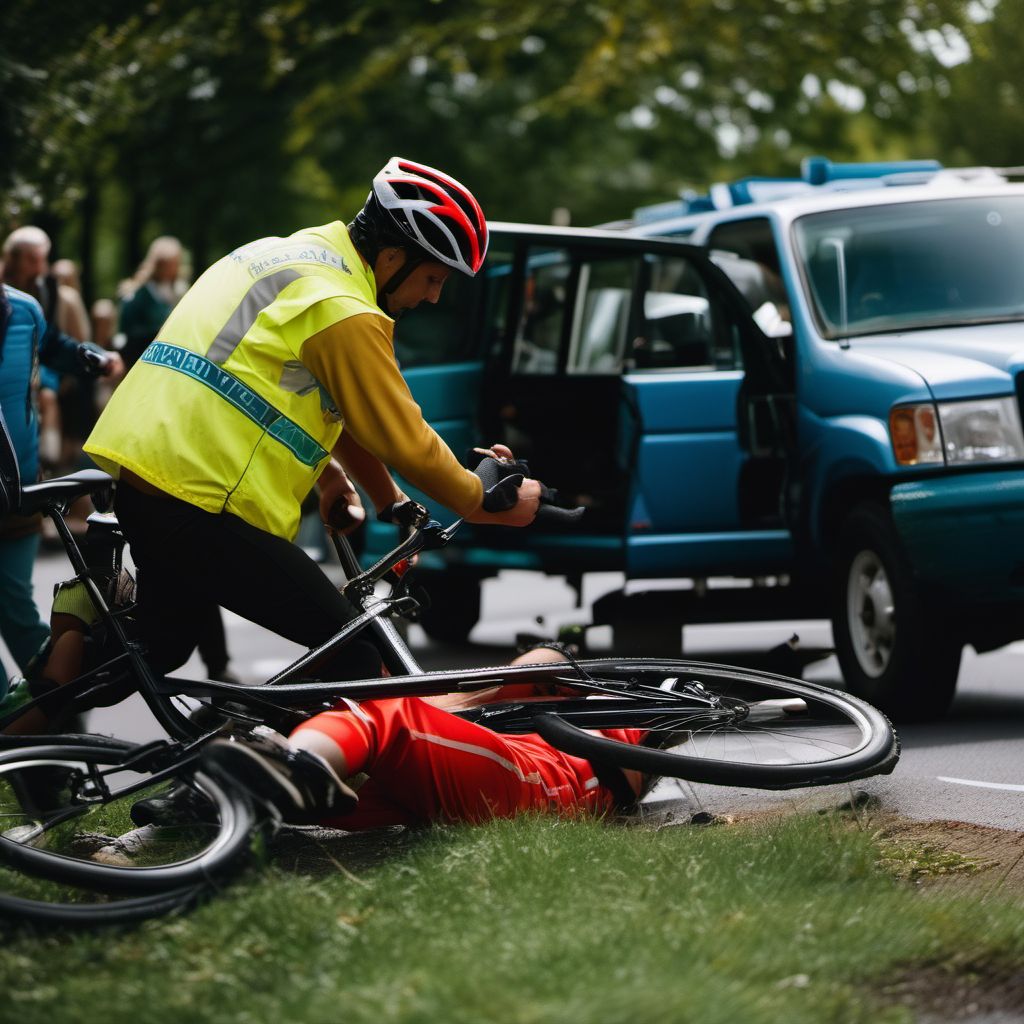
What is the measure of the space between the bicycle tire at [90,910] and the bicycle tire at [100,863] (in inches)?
2.5

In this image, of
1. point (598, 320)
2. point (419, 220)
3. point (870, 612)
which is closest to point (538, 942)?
point (419, 220)

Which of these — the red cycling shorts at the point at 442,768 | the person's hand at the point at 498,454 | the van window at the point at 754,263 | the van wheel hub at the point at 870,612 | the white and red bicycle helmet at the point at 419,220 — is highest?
the white and red bicycle helmet at the point at 419,220

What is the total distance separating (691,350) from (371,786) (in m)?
3.73

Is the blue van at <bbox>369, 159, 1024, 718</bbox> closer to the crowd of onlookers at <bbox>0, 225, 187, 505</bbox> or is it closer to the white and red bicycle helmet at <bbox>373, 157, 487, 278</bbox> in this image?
the crowd of onlookers at <bbox>0, 225, 187, 505</bbox>

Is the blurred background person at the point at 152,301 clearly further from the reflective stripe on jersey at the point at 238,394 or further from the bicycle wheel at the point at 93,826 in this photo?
the bicycle wheel at the point at 93,826

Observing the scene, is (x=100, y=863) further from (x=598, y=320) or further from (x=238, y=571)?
(x=598, y=320)

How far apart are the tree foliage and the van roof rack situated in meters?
5.10

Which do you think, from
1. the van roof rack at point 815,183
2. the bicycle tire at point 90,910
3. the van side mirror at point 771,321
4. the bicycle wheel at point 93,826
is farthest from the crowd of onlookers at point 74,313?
the bicycle tire at point 90,910

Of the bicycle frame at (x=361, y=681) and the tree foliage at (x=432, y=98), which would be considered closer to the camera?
the bicycle frame at (x=361, y=681)

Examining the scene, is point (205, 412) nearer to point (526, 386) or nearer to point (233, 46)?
point (526, 386)

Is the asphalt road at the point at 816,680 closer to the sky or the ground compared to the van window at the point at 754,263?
closer to the ground

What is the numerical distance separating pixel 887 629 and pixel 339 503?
2819 millimetres

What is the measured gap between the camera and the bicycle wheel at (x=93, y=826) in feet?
13.3

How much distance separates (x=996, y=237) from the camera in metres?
8.39
